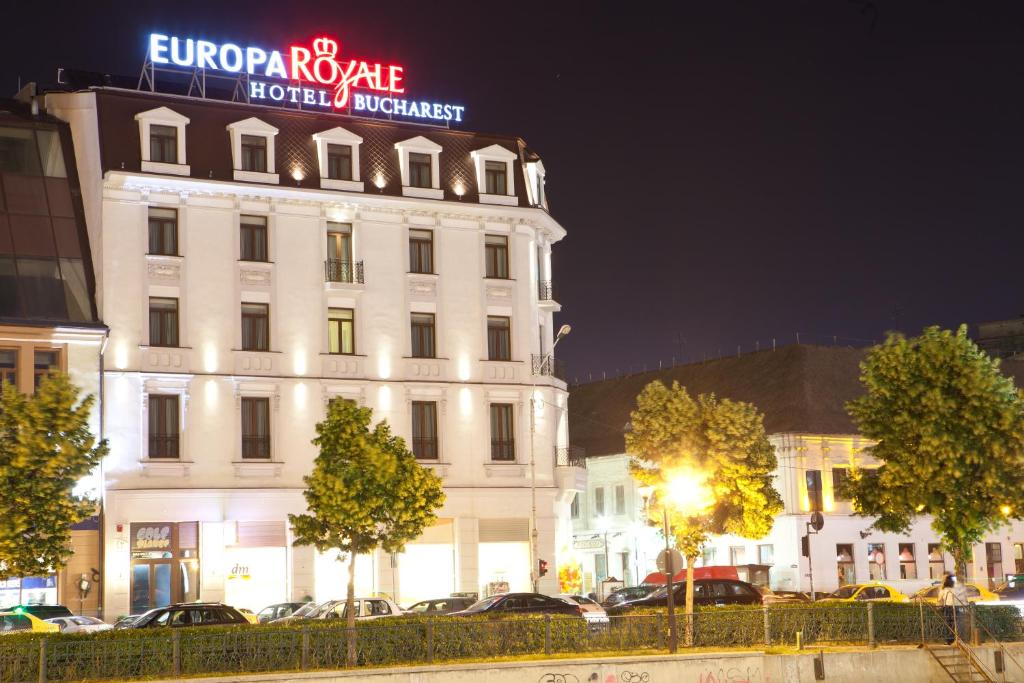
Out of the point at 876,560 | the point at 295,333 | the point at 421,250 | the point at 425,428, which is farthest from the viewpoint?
the point at 876,560

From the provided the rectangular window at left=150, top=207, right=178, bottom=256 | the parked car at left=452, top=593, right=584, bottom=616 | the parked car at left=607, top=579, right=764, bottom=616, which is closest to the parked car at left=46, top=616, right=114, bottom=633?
the parked car at left=452, top=593, right=584, bottom=616

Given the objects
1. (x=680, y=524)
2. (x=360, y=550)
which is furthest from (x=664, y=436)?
(x=360, y=550)

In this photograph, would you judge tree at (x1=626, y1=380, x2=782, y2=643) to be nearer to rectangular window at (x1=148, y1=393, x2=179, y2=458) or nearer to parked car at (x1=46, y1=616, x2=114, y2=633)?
parked car at (x1=46, y1=616, x2=114, y2=633)

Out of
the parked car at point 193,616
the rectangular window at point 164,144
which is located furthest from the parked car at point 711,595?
the rectangular window at point 164,144

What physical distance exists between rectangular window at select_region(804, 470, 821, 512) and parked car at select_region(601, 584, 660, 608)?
26339 mm

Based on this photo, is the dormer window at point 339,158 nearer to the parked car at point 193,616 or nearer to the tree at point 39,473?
the parked car at point 193,616

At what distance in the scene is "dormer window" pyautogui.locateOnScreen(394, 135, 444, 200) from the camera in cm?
6088

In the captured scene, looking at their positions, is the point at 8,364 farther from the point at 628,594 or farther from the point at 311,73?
the point at 628,594

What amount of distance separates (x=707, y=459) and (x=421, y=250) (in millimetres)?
21771

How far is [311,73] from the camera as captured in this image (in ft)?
205

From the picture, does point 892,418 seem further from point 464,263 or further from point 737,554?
point 737,554

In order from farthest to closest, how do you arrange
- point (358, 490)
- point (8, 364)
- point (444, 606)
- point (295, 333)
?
1. point (295, 333)
2. point (8, 364)
3. point (444, 606)
4. point (358, 490)

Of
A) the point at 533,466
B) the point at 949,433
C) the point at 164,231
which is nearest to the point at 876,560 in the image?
the point at 533,466

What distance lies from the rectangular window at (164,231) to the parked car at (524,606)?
69.5 ft
